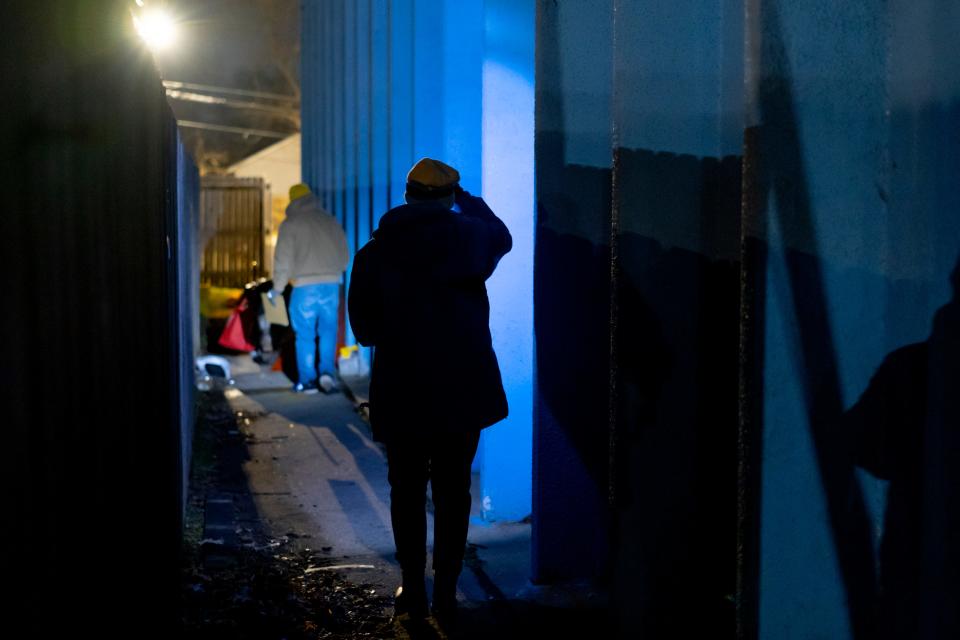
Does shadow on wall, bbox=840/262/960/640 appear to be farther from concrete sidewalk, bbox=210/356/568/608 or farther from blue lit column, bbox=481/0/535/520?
blue lit column, bbox=481/0/535/520

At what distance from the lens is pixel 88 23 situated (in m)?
2.28

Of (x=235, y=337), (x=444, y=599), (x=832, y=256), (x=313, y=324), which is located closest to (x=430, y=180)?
(x=444, y=599)

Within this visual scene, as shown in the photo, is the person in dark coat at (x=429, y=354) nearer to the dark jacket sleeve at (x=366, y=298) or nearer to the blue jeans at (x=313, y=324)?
the dark jacket sleeve at (x=366, y=298)

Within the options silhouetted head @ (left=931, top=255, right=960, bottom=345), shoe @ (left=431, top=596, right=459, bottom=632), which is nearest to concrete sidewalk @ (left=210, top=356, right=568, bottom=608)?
shoe @ (left=431, top=596, right=459, bottom=632)

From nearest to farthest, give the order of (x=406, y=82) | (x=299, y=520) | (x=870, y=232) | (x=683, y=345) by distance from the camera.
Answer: (x=870, y=232) < (x=683, y=345) < (x=299, y=520) < (x=406, y=82)

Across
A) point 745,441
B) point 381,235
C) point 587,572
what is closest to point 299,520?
point 587,572

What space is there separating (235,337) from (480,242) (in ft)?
30.8

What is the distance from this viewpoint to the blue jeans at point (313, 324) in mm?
10398

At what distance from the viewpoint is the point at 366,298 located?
4.38m

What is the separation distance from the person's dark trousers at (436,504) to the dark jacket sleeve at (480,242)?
67 cm

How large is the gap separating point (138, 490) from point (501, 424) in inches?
115

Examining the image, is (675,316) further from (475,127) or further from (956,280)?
(475,127)

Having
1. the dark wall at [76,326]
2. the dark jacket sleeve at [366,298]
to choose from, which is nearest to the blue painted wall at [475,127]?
the dark jacket sleeve at [366,298]

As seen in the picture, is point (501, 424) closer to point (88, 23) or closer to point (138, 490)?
point (138, 490)
